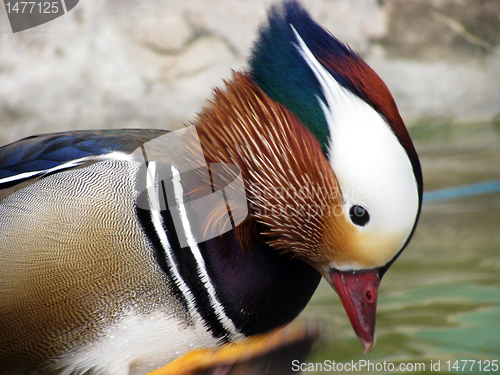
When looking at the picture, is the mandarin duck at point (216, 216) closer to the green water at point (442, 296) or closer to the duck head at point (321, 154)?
the duck head at point (321, 154)

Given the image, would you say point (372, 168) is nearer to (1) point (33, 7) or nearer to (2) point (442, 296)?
(2) point (442, 296)

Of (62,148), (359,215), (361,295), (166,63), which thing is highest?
(166,63)

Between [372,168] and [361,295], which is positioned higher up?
[372,168]

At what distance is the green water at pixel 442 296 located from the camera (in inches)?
28.0

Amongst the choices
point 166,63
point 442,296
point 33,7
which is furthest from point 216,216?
point 33,7

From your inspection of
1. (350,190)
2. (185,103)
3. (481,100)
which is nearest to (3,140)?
(185,103)

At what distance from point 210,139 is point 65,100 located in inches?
41.9

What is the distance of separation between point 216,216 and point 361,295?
19 centimetres

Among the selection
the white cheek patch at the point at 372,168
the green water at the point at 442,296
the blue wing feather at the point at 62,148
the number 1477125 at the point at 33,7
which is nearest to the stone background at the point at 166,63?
the number 1477125 at the point at 33,7

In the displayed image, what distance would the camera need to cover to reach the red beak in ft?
1.83

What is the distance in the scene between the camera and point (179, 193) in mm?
552

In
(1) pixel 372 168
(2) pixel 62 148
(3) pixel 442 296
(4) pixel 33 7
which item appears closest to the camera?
(1) pixel 372 168

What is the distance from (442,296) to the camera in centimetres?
88

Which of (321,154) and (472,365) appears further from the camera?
(472,365)
